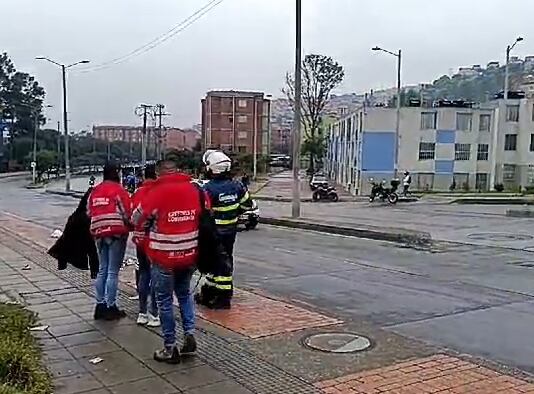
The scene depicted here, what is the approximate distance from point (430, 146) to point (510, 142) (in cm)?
826

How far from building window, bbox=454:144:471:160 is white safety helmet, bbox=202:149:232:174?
48917 millimetres

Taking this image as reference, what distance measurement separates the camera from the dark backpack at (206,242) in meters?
6.14

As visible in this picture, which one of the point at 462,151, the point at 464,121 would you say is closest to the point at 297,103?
the point at 464,121

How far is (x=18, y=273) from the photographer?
11.0m

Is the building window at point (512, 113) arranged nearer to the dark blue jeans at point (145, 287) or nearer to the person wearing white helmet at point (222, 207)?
the person wearing white helmet at point (222, 207)

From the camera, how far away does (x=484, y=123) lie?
183ft

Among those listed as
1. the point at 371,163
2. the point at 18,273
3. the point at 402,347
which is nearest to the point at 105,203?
the point at 402,347

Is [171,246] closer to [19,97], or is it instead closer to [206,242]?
[206,242]

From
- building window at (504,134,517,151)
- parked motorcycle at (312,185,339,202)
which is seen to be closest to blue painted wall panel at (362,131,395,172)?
parked motorcycle at (312,185,339,202)

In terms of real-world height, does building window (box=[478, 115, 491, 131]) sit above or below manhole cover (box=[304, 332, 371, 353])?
above

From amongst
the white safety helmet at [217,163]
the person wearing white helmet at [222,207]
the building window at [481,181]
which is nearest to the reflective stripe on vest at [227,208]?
the person wearing white helmet at [222,207]

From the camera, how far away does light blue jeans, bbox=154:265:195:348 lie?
606cm

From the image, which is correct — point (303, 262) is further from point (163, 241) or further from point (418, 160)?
point (418, 160)

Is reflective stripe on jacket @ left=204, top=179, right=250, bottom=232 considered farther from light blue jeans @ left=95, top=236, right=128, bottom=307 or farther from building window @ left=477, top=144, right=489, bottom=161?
building window @ left=477, top=144, right=489, bottom=161
